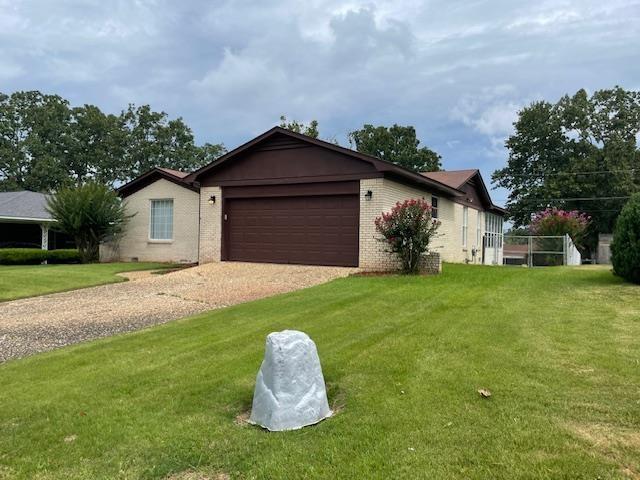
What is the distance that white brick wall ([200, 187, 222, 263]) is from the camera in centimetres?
1680

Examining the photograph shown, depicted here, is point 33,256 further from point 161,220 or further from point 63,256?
point 161,220

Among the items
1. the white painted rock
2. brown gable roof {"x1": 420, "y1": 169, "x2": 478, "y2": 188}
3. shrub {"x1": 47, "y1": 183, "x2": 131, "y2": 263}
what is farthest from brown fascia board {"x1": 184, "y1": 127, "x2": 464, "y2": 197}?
the white painted rock

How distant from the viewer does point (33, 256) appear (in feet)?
67.5

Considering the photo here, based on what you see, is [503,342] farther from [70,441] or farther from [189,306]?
[189,306]

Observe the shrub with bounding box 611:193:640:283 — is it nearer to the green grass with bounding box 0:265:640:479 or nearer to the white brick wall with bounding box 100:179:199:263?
the green grass with bounding box 0:265:640:479

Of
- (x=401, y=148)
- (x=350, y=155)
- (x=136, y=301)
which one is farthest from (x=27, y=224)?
(x=401, y=148)

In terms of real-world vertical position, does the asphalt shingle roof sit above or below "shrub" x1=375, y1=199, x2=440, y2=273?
above

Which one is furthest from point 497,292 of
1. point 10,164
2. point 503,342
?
point 10,164

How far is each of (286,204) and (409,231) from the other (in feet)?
15.3

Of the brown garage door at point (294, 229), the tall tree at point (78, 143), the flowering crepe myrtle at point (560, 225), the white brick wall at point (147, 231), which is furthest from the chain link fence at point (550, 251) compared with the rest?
the tall tree at point (78, 143)

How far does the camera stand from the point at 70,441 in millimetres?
3629

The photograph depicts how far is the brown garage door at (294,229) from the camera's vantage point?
48.1 ft

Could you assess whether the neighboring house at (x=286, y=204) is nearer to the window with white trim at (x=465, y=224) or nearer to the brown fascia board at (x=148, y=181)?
the brown fascia board at (x=148, y=181)

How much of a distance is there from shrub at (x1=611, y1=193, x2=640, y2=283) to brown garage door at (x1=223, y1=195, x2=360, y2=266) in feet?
21.5
